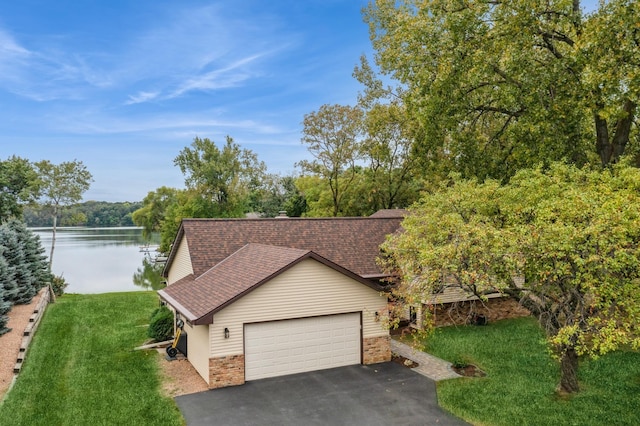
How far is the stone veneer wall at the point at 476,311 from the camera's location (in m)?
18.8

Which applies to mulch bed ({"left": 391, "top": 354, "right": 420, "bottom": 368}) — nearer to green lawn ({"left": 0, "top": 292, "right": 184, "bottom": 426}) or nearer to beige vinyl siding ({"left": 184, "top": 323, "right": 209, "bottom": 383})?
beige vinyl siding ({"left": 184, "top": 323, "right": 209, "bottom": 383})

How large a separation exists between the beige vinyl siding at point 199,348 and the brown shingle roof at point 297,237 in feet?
9.83

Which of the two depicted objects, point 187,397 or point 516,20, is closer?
point 187,397

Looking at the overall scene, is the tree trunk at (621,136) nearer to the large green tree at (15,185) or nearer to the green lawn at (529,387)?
the green lawn at (529,387)

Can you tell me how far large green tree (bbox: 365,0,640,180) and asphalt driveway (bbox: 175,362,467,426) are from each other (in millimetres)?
7345

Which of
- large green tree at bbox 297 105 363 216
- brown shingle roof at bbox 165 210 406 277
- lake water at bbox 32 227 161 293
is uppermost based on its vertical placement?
Answer: large green tree at bbox 297 105 363 216

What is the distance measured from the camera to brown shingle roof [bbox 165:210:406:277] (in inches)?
692

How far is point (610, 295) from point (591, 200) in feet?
6.41

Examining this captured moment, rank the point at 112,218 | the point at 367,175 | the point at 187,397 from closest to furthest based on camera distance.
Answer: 1. the point at 187,397
2. the point at 367,175
3. the point at 112,218

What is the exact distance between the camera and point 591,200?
8.97 metres

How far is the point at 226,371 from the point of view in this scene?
484 inches

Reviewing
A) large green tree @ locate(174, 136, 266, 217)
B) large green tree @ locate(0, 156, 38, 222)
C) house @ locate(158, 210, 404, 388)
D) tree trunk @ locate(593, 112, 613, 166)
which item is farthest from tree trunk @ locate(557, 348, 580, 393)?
large green tree @ locate(174, 136, 266, 217)

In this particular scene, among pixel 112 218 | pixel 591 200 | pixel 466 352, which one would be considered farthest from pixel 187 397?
pixel 112 218

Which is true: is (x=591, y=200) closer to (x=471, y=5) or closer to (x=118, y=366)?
(x=471, y=5)
